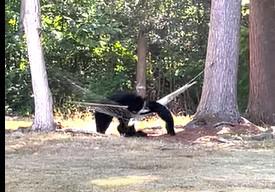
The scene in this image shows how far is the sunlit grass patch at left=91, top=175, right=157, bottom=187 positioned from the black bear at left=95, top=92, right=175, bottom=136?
382 cm

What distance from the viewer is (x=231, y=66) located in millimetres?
10836

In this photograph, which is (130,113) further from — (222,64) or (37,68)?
(222,64)

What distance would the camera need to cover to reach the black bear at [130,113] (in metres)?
9.57

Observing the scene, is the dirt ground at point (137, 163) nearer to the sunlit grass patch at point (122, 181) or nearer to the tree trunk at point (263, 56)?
the sunlit grass patch at point (122, 181)

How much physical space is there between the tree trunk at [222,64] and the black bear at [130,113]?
40.3 inches

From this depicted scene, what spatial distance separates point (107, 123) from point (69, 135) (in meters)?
0.96

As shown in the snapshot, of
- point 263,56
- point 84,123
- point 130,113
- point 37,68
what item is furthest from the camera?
point 84,123

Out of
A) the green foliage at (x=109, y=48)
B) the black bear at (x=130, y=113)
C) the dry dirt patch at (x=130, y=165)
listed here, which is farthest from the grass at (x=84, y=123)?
the dry dirt patch at (x=130, y=165)

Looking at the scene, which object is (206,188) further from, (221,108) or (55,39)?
(55,39)

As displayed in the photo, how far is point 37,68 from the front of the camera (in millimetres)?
9914

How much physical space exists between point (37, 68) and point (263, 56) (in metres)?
4.61

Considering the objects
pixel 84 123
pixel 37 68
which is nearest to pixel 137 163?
pixel 37 68

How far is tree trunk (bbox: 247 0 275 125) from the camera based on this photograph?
12023 millimetres

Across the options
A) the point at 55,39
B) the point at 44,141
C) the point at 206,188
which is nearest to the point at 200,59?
the point at 55,39
